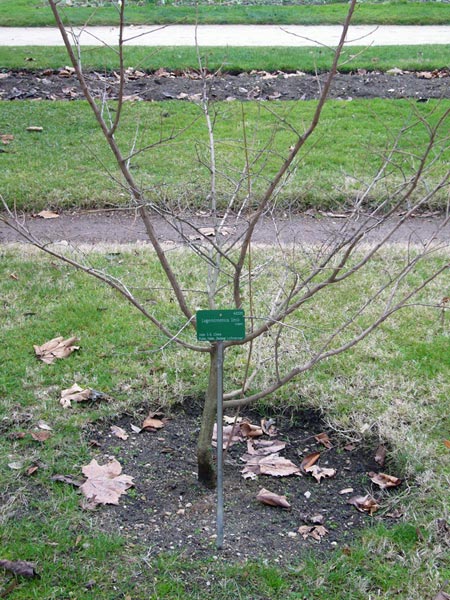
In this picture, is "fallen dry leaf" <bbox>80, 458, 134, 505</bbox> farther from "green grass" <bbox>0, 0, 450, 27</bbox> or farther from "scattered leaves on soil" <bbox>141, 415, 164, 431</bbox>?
"green grass" <bbox>0, 0, 450, 27</bbox>

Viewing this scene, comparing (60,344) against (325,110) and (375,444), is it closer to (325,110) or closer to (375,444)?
(375,444)

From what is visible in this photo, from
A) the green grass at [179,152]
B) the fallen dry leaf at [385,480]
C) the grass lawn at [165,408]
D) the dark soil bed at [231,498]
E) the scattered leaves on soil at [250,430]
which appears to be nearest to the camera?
the grass lawn at [165,408]


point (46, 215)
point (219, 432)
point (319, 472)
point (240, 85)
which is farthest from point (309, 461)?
point (240, 85)

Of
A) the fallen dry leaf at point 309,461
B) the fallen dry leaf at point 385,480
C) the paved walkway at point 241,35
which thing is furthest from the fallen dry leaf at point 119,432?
the paved walkway at point 241,35

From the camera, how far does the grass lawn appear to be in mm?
2662

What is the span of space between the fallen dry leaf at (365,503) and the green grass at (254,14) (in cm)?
1158

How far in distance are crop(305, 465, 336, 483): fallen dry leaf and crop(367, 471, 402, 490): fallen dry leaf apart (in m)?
0.17

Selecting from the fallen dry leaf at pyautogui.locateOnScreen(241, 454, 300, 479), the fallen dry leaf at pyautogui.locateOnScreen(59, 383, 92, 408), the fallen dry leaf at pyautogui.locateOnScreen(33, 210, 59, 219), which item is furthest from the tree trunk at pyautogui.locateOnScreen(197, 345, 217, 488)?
the fallen dry leaf at pyautogui.locateOnScreen(33, 210, 59, 219)

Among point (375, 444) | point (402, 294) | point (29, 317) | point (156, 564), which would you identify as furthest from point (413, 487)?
point (29, 317)

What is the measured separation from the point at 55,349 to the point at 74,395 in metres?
0.52

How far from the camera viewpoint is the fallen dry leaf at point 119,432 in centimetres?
352

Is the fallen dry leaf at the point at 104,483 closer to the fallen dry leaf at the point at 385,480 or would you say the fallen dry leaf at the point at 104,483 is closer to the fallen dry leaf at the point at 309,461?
the fallen dry leaf at the point at 309,461

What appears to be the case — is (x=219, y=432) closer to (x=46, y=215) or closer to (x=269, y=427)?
(x=269, y=427)

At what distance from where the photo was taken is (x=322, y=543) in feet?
9.39
